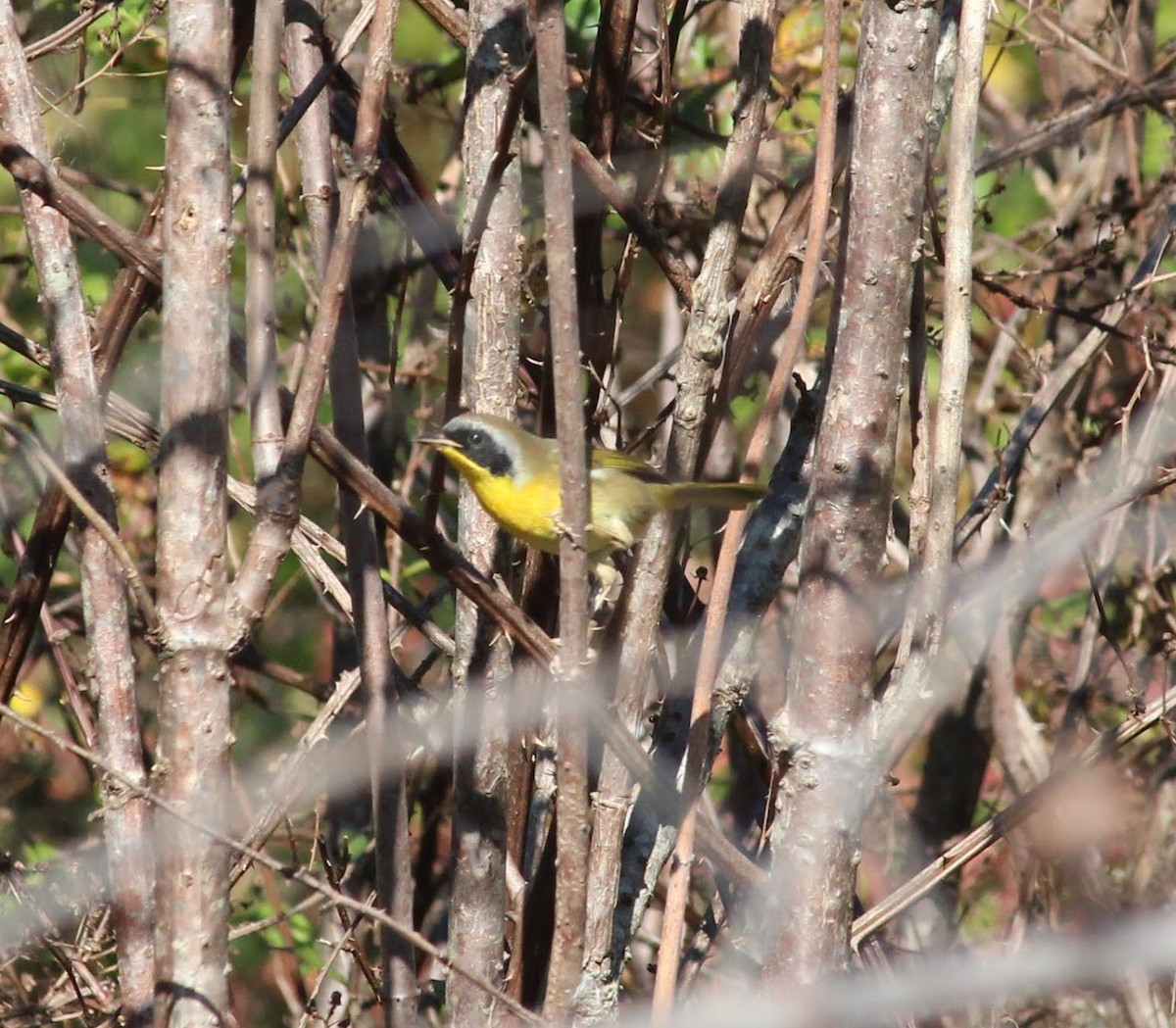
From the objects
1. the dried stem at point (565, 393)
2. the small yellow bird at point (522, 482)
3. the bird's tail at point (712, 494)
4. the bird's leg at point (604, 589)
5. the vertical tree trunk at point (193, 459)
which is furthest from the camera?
the bird's leg at point (604, 589)

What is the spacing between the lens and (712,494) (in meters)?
2.77

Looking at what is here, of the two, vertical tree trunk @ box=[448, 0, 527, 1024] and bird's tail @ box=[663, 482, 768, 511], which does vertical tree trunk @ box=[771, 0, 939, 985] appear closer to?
bird's tail @ box=[663, 482, 768, 511]

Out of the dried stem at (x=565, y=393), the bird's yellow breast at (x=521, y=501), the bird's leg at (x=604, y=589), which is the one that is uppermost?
the bird's leg at (x=604, y=589)

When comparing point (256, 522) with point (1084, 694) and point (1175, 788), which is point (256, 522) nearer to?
point (1084, 694)

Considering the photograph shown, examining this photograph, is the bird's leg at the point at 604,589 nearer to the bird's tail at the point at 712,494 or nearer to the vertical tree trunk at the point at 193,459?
the bird's tail at the point at 712,494

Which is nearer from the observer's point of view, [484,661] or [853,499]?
[853,499]

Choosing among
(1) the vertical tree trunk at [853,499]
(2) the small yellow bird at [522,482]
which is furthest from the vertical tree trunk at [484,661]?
(1) the vertical tree trunk at [853,499]

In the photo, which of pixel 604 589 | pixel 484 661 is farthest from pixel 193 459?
pixel 604 589

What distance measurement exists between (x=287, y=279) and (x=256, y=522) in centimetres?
277

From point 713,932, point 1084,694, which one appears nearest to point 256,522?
point 713,932

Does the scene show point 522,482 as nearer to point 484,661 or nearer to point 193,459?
point 484,661

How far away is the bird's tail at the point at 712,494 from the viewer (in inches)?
89.4

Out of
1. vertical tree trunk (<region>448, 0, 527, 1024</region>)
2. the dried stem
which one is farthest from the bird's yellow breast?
the dried stem

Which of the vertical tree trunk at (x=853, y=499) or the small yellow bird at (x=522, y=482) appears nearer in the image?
the vertical tree trunk at (x=853, y=499)
